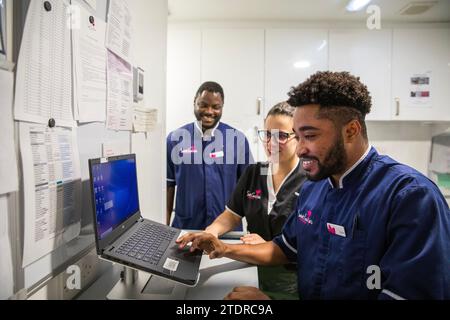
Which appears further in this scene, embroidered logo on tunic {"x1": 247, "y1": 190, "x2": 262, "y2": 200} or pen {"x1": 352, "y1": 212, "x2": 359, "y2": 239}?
embroidered logo on tunic {"x1": 247, "y1": 190, "x2": 262, "y2": 200}

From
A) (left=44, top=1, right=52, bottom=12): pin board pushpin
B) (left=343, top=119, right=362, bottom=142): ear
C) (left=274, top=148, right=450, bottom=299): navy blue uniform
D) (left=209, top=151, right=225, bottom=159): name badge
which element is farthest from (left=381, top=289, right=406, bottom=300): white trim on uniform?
(left=209, top=151, right=225, bottom=159): name badge

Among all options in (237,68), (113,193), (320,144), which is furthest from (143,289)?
(237,68)

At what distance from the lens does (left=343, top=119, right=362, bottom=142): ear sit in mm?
879

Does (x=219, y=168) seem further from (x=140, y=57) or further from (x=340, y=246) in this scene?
(x=340, y=246)

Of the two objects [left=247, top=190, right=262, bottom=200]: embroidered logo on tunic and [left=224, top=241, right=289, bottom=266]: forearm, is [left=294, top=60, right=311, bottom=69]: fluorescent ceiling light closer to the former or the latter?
[left=247, top=190, right=262, bottom=200]: embroidered logo on tunic

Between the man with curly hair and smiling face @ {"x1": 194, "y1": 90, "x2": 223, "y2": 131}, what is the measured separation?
1.24 metres

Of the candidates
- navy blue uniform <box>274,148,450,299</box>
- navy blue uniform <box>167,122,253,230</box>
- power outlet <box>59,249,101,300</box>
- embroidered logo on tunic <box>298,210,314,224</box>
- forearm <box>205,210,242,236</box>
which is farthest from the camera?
navy blue uniform <box>167,122,253,230</box>

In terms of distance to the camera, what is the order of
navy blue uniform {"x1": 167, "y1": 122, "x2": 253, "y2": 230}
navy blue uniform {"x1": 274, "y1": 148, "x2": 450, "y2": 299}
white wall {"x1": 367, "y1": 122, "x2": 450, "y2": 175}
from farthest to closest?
→ 1. white wall {"x1": 367, "y1": 122, "x2": 450, "y2": 175}
2. navy blue uniform {"x1": 167, "y1": 122, "x2": 253, "y2": 230}
3. navy blue uniform {"x1": 274, "y1": 148, "x2": 450, "y2": 299}

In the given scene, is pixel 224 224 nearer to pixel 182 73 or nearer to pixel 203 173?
pixel 203 173

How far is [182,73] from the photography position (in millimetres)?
2721

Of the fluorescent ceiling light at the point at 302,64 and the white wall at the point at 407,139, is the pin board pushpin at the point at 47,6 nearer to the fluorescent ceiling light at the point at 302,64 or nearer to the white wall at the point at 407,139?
the fluorescent ceiling light at the point at 302,64

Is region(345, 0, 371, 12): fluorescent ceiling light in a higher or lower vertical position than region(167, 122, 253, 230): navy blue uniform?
higher

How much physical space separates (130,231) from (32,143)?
41 centimetres

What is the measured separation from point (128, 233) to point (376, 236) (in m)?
0.71
